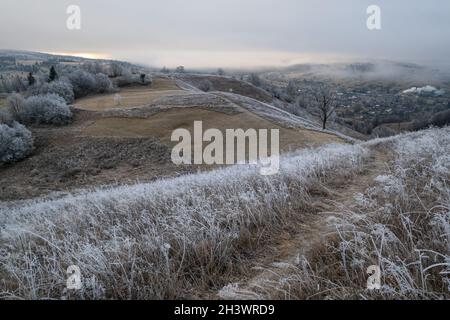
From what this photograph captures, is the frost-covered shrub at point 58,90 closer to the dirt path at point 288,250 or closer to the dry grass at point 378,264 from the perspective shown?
the dirt path at point 288,250

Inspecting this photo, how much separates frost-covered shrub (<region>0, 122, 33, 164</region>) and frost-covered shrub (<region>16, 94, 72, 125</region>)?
6.74 m

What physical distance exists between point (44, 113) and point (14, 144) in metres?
10.5

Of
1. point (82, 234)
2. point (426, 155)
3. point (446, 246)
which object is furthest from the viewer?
point (426, 155)

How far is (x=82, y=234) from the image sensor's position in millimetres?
4523

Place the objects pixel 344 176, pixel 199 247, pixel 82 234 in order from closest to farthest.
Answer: pixel 199 247, pixel 82 234, pixel 344 176

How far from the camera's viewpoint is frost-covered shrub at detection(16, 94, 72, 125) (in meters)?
39.4

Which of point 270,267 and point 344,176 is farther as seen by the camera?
point 344,176

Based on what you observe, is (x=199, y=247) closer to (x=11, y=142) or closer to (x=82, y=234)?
(x=82, y=234)

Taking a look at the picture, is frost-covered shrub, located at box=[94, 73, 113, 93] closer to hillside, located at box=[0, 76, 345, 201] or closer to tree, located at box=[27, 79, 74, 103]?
tree, located at box=[27, 79, 74, 103]

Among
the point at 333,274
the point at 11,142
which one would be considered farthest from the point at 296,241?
the point at 11,142

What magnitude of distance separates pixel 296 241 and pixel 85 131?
36.8 meters

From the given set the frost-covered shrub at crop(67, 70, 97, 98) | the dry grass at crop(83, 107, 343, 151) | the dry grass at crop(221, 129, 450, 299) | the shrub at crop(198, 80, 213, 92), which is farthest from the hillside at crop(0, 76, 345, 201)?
the shrub at crop(198, 80, 213, 92)

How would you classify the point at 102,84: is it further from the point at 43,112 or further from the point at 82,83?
the point at 43,112

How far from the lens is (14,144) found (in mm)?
30484
